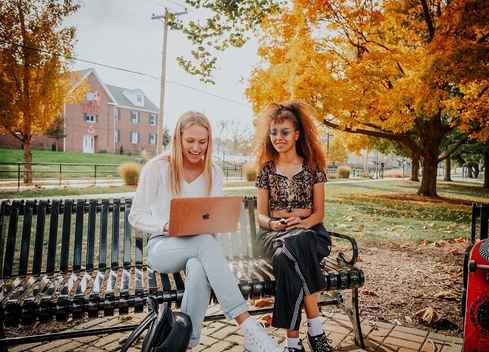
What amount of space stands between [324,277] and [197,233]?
3.01 ft

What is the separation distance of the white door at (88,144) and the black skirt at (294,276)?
1625 inches

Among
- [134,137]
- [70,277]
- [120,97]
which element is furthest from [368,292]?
[120,97]

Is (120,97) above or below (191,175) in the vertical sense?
above

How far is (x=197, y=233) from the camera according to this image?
2.64 m

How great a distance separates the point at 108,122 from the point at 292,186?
4225cm

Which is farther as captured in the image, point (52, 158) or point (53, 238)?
point (52, 158)

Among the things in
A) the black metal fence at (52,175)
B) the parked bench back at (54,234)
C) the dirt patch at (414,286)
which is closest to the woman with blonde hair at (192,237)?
the parked bench back at (54,234)

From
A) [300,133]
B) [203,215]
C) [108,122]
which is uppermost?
[108,122]

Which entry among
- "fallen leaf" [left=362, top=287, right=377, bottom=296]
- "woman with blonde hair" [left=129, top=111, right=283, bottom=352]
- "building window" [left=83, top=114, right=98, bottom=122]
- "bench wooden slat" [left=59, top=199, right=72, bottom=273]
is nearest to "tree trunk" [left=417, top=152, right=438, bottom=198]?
"fallen leaf" [left=362, top=287, right=377, bottom=296]

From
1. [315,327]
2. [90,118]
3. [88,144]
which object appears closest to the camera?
[315,327]

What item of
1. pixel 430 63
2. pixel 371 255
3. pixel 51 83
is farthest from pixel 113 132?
pixel 371 255

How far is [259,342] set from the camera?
2.33 meters

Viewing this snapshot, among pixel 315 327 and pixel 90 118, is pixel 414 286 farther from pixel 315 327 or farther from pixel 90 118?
pixel 90 118

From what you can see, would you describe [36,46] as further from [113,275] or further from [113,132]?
[113,132]
